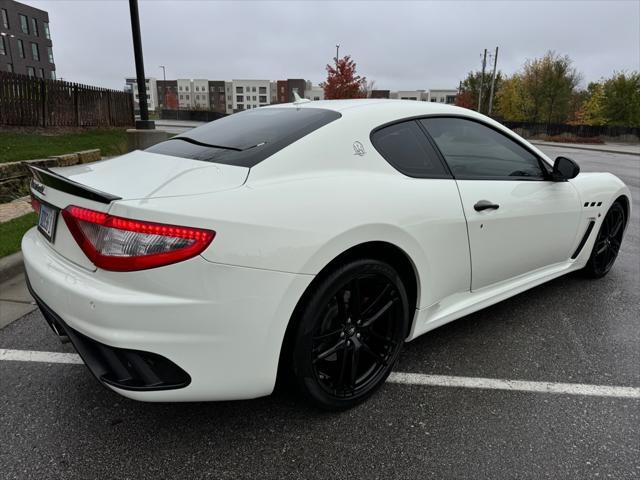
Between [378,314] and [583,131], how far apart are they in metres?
46.4

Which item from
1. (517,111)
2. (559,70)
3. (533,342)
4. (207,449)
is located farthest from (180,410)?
(517,111)

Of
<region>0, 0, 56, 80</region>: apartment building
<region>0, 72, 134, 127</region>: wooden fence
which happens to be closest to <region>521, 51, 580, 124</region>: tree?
<region>0, 72, 134, 127</region>: wooden fence

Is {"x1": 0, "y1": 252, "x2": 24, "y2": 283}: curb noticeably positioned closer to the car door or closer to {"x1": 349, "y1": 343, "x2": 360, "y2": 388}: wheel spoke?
{"x1": 349, "y1": 343, "x2": 360, "y2": 388}: wheel spoke

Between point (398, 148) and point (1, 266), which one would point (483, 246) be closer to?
point (398, 148)

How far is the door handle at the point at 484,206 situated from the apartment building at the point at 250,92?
401 ft

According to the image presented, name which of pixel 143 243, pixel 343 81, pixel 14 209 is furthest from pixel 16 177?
pixel 343 81

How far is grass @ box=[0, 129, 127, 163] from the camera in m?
7.66

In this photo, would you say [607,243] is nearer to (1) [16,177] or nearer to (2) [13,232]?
(2) [13,232]

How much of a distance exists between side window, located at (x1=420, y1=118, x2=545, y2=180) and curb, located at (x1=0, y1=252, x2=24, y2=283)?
11.3ft

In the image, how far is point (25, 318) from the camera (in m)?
3.28

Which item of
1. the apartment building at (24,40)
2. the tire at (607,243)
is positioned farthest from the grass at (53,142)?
the apartment building at (24,40)

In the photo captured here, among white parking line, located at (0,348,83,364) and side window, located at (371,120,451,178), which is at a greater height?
side window, located at (371,120,451,178)

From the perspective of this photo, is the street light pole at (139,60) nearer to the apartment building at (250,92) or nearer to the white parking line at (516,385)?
the white parking line at (516,385)

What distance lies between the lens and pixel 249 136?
246cm
